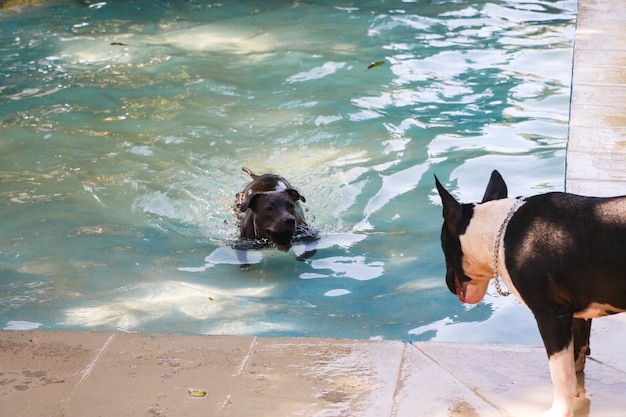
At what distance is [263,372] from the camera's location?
15.8 feet

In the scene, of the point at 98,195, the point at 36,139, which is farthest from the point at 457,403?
the point at 36,139

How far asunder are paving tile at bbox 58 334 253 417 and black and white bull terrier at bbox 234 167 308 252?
2152 millimetres

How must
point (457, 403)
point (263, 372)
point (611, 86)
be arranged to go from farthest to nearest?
point (611, 86) < point (263, 372) < point (457, 403)

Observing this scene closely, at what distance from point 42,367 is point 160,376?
652mm

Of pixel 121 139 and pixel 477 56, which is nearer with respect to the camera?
pixel 121 139

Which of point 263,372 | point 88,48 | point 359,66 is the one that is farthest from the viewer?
point 88,48

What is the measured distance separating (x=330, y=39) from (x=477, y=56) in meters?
2.18

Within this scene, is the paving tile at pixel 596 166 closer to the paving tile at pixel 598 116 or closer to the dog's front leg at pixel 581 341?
the paving tile at pixel 598 116

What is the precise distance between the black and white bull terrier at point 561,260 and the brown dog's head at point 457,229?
13 cm

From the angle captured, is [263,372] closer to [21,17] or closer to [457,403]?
[457,403]

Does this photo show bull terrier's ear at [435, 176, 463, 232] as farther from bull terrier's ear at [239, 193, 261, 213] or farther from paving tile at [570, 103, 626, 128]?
paving tile at [570, 103, 626, 128]

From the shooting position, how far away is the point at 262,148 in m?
10.0

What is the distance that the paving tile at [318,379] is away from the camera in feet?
14.7

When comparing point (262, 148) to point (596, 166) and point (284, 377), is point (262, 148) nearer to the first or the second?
point (596, 166)
